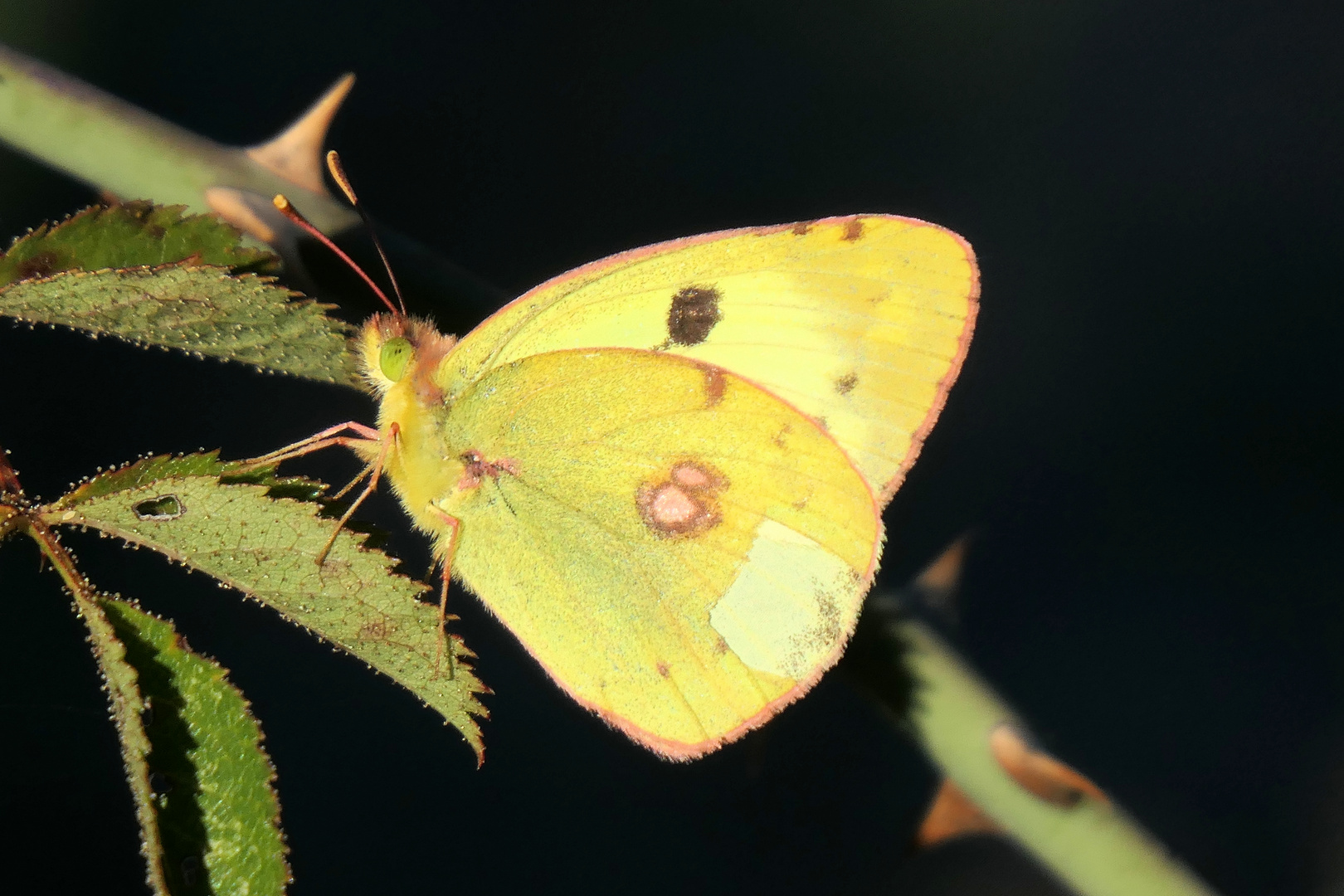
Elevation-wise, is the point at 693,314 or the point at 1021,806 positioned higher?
the point at 693,314

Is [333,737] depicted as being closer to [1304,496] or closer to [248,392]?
[248,392]

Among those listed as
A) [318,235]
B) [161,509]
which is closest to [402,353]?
[318,235]

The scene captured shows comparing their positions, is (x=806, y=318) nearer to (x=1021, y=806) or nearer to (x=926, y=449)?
(x=1021, y=806)

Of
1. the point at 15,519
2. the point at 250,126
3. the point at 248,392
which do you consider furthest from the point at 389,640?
the point at 250,126

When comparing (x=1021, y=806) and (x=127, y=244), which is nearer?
(x=127, y=244)

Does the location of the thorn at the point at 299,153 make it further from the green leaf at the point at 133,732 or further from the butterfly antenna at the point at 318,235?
the green leaf at the point at 133,732

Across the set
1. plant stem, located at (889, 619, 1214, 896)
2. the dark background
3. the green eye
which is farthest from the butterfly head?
the dark background

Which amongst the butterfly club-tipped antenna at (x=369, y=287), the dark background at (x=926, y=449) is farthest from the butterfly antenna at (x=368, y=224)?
the dark background at (x=926, y=449)

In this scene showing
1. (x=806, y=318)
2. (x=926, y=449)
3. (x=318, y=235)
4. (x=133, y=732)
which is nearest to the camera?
(x=133, y=732)

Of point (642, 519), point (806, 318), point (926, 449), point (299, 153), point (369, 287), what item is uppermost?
point (299, 153)
